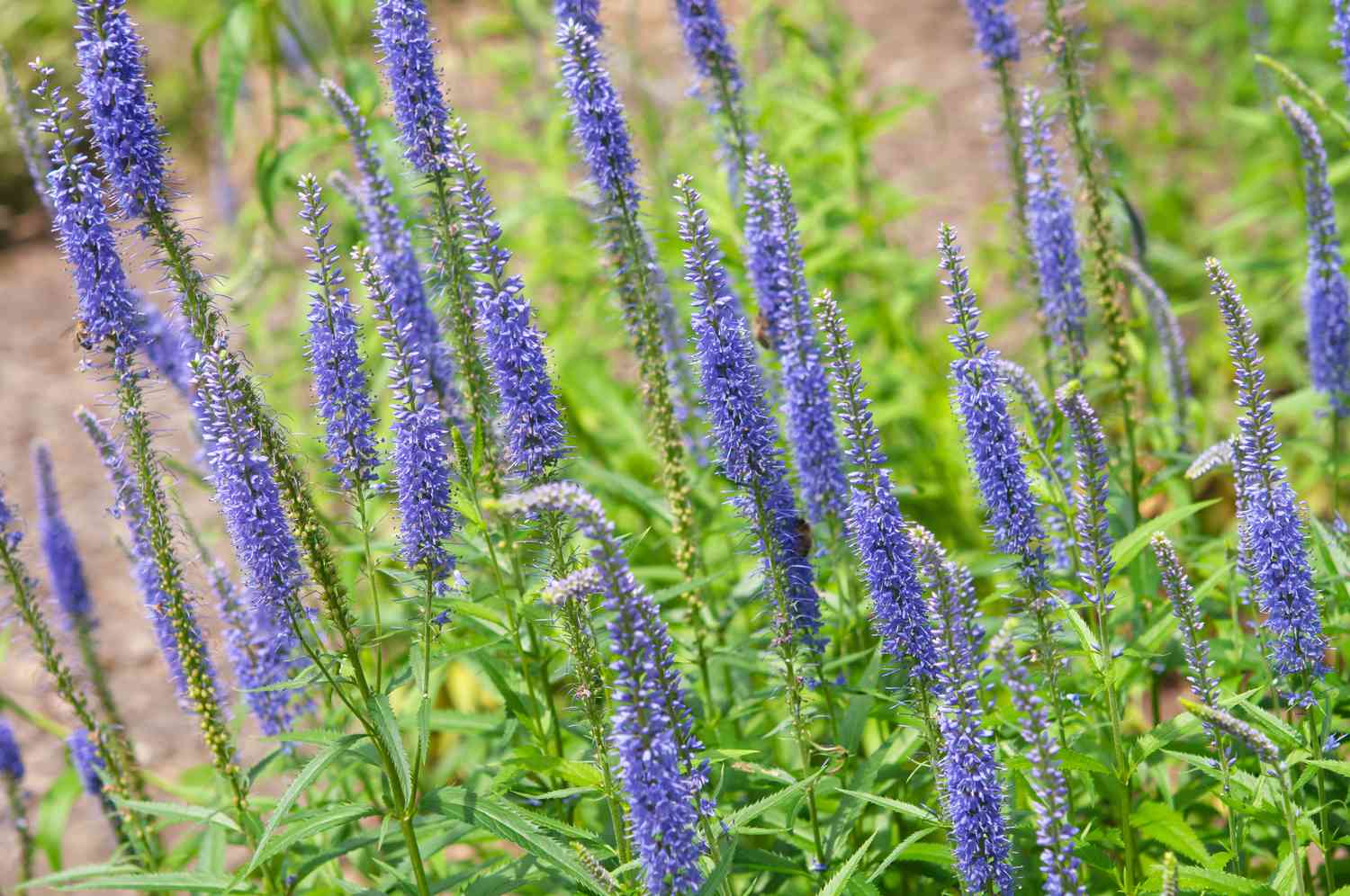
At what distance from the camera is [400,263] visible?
4.62 m

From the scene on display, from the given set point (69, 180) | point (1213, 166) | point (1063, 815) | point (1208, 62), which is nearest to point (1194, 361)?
point (1213, 166)

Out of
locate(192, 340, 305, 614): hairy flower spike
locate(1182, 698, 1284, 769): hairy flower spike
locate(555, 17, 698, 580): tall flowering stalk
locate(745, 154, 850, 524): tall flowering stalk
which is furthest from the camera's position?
locate(745, 154, 850, 524): tall flowering stalk

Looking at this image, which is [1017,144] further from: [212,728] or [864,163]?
[212,728]

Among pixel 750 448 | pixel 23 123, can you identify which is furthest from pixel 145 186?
pixel 23 123

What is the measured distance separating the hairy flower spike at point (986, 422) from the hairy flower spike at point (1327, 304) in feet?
6.88

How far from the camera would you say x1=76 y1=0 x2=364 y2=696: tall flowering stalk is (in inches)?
134

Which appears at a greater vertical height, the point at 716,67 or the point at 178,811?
the point at 716,67

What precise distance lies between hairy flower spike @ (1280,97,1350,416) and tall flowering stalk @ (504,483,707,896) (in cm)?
334

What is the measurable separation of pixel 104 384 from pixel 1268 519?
10.3 metres

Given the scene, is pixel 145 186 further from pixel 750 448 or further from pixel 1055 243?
pixel 1055 243

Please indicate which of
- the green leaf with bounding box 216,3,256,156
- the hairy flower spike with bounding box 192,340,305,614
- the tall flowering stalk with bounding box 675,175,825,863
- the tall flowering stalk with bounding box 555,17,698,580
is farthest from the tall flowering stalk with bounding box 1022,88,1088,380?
the green leaf with bounding box 216,3,256,156

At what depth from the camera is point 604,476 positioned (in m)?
5.38

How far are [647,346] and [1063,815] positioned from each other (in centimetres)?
215

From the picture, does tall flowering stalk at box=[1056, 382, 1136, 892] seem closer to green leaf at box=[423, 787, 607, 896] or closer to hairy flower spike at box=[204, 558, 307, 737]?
green leaf at box=[423, 787, 607, 896]
